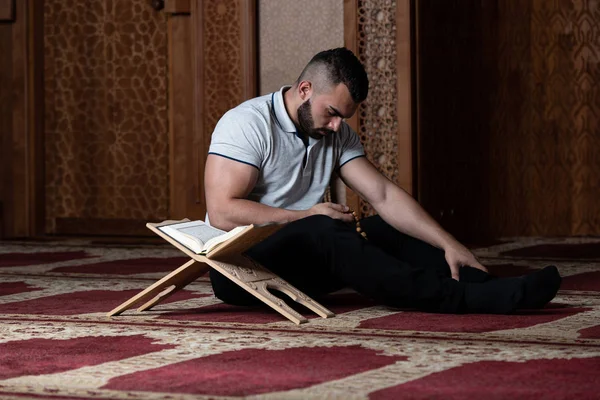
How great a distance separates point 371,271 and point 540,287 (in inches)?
18.6

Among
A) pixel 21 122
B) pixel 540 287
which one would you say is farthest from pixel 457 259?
pixel 21 122

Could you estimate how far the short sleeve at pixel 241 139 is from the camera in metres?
3.30

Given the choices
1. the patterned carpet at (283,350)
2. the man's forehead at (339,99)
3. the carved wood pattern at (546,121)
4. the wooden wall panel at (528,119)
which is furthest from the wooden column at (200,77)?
the man's forehead at (339,99)

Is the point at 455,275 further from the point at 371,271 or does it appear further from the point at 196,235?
the point at 196,235

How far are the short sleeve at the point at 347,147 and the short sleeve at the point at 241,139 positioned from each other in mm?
368

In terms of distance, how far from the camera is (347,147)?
3.65m

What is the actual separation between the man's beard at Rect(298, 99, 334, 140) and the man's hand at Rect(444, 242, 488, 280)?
0.52 metres

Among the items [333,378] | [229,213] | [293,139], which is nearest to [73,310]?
[229,213]

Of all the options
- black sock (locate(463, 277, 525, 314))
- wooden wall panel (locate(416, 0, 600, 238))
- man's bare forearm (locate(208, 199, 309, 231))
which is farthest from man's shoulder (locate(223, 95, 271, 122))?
wooden wall panel (locate(416, 0, 600, 238))

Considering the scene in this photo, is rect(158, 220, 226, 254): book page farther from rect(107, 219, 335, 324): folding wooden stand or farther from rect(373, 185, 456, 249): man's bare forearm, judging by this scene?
rect(373, 185, 456, 249): man's bare forearm

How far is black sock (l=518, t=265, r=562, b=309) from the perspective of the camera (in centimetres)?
312

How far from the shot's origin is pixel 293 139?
3430 millimetres

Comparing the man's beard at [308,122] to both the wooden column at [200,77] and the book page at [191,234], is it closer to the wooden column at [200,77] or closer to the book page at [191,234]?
the book page at [191,234]

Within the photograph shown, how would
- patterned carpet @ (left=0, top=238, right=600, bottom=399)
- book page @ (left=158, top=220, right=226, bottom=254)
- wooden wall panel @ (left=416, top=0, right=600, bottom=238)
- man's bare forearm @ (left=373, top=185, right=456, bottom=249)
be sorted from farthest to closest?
wooden wall panel @ (left=416, top=0, right=600, bottom=238) → man's bare forearm @ (left=373, top=185, right=456, bottom=249) → book page @ (left=158, top=220, right=226, bottom=254) → patterned carpet @ (left=0, top=238, right=600, bottom=399)
